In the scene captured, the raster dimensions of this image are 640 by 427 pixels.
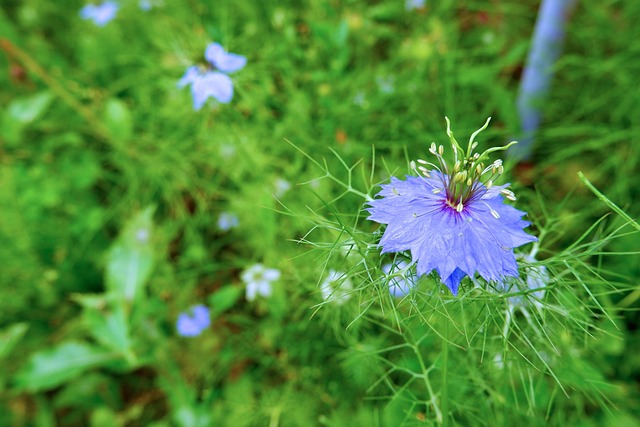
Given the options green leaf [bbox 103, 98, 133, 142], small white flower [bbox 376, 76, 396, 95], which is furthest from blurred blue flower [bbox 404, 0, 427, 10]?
green leaf [bbox 103, 98, 133, 142]

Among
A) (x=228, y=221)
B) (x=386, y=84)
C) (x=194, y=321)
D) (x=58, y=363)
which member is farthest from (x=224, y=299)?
(x=386, y=84)

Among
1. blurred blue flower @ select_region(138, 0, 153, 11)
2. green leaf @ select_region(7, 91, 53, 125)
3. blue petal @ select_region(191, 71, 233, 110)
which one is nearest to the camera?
blue petal @ select_region(191, 71, 233, 110)

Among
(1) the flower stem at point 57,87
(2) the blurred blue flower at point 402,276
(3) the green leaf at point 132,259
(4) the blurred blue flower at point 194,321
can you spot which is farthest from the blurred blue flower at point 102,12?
(2) the blurred blue flower at point 402,276

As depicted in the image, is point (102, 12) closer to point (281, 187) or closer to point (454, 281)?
point (281, 187)

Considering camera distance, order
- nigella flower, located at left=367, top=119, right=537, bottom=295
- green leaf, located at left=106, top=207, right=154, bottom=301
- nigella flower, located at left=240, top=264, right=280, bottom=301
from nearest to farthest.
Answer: nigella flower, located at left=367, top=119, right=537, bottom=295, nigella flower, located at left=240, top=264, right=280, bottom=301, green leaf, located at left=106, top=207, right=154, bottom=301

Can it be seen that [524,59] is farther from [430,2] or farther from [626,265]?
[626,265]

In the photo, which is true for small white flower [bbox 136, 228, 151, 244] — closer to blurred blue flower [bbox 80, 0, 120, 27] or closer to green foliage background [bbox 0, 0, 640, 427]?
green foliage background [bbox 0, 0, 640, 427]

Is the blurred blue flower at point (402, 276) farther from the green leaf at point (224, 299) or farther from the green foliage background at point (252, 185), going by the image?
the green leaf at point (224, 299)
